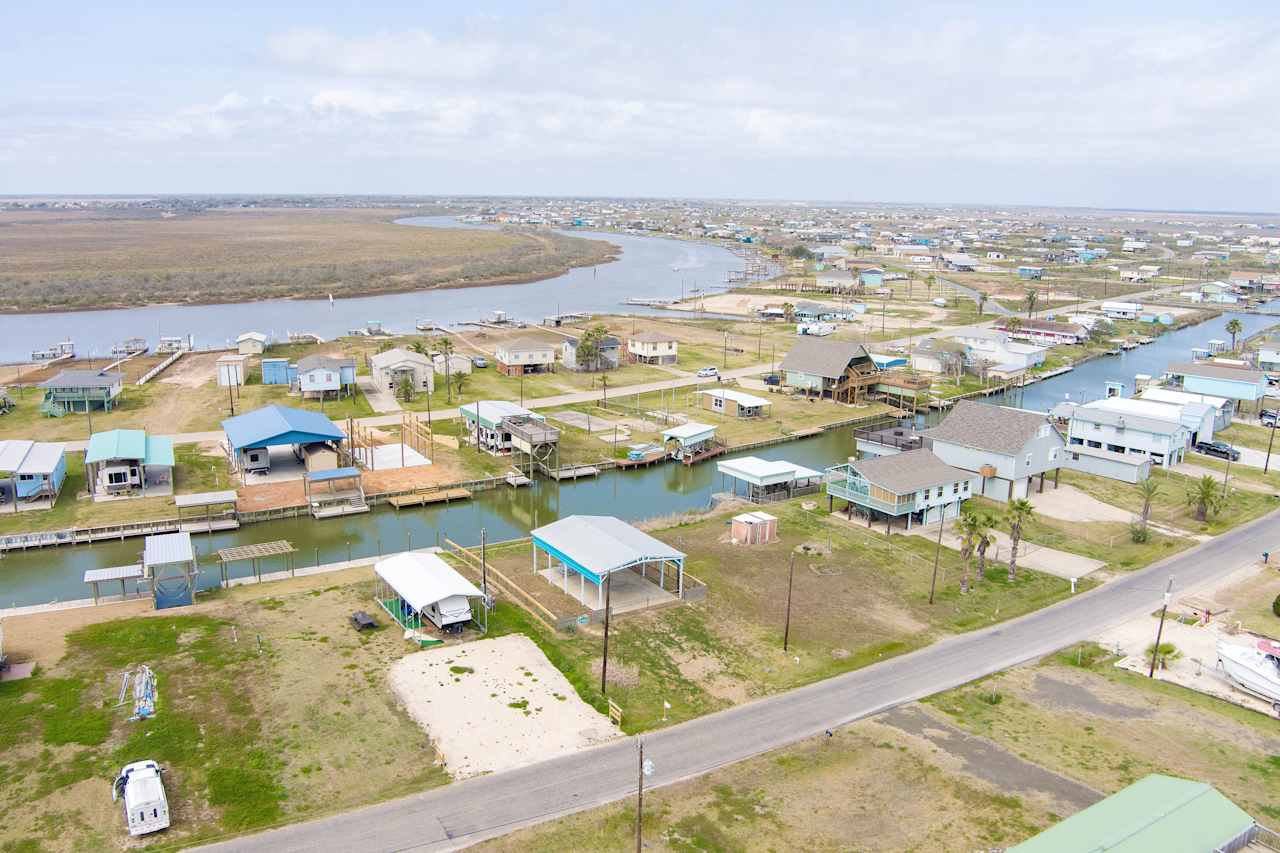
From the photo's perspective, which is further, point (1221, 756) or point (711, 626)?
point (711, 626)

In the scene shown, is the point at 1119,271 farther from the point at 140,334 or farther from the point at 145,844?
the point at 145,844

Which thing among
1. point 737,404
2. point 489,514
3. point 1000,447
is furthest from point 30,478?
point 1000,447

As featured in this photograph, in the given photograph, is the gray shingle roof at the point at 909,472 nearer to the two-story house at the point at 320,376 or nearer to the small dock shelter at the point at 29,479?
the two-story house at the point at 320,376

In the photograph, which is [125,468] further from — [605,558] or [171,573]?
[605,558]

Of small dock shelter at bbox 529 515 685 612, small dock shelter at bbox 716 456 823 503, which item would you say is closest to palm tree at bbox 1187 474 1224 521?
small dock shelter at bbox 716 456 823 503

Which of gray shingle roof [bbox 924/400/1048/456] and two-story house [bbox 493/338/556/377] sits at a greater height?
gray shingle roof [bbox 924/400/1048/456]

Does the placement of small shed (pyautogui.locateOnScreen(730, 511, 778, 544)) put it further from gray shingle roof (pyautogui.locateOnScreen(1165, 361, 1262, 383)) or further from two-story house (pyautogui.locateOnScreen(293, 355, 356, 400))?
gray shingle roof (pyautogui.locateOnScreen(1165, 361, 1262, 383))

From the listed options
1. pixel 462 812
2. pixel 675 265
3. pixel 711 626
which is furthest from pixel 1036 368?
pixel 675 265
